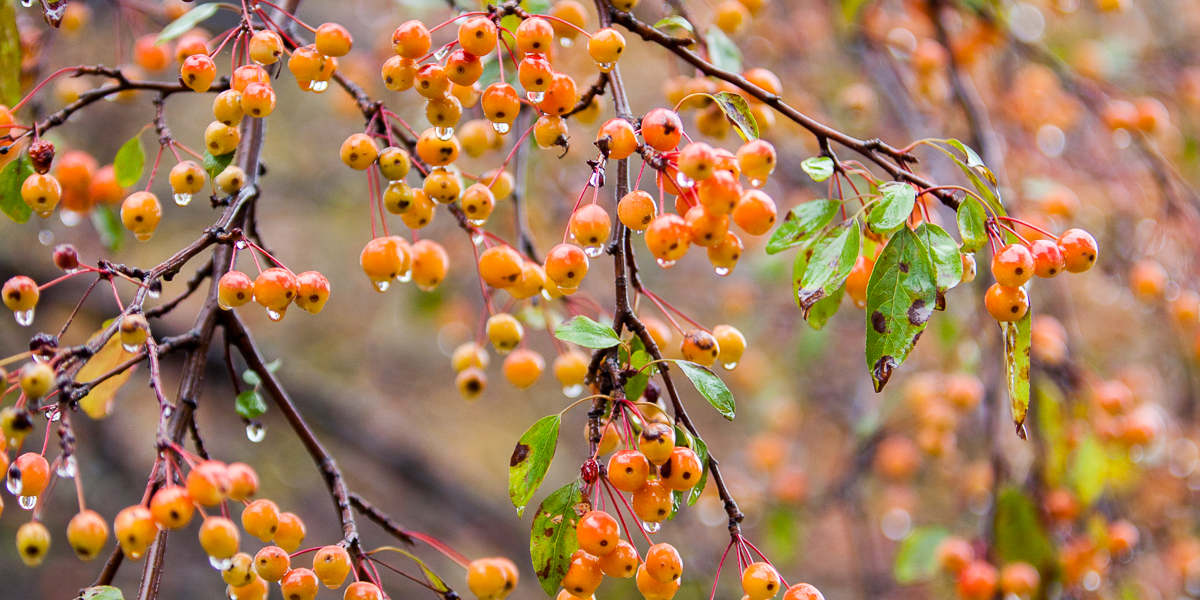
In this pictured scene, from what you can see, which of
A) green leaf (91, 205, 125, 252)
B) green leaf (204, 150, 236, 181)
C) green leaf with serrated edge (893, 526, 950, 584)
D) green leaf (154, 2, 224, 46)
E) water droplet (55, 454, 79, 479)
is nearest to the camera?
water droplet (55, 454, 79, 479)

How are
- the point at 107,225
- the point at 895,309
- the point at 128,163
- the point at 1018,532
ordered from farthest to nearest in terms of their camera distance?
the point at 1018,532, the point at 107,225, the point at 128,163, the point at 895,309

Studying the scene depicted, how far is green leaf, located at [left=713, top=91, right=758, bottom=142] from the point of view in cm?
85

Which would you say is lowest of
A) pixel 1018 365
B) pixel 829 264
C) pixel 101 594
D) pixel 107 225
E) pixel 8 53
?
pixel 1018 365

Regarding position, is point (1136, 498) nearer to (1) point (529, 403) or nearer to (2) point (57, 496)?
(1) point (529, 403)

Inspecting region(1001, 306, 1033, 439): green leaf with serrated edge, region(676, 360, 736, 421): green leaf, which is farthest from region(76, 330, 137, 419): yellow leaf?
region(1001, 306, 1033, 439): green leaf with serrated edge

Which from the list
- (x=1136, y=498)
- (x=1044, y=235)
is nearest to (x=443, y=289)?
(x=1044, y=235)

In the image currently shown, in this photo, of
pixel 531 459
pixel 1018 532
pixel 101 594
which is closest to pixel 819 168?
pixel 531 459

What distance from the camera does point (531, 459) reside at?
866 millimetres

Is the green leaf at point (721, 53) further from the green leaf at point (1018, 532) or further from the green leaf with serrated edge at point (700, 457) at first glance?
the green leaf at point (1018, 532)

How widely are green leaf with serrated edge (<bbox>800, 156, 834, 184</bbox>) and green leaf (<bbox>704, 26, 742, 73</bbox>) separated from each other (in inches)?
15.2

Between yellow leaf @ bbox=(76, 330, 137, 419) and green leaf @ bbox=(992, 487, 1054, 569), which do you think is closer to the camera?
yellow leaf @ bbox=(76, 330, 137, 419)

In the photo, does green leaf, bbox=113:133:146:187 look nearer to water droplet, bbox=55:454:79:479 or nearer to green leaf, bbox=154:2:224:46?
green leaf, bbox=154:2:224:46

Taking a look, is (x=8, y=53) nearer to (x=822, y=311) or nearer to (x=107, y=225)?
(x=107, y=225)

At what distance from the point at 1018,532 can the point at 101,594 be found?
178 cm
